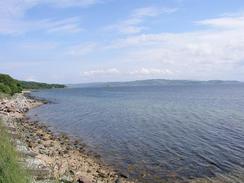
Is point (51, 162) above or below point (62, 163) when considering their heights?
above

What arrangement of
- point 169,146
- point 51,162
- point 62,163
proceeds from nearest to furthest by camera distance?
point 51,162 → point 62,163 → point 169,146

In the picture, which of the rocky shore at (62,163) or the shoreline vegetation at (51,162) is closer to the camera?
the shoreline vegetation at (51,162)

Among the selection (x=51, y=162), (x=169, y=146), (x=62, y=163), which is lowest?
(x=169, y=146)

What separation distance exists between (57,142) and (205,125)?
1997 cm

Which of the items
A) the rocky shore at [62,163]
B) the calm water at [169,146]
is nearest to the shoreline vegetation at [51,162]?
the rocky shore at [62,163]

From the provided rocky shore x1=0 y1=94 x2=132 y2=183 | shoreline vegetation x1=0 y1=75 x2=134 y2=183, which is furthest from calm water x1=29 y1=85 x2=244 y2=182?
shoreline vegetation x1=0 y1=75 x2=134 y2=183

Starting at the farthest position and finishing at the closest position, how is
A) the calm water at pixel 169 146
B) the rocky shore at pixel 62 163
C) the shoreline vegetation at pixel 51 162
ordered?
the calm water at pixel 169 146 → the rocky shore at pixel 62 163 → the shoreline vegetation at pixel 51 162

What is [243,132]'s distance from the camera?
127ft

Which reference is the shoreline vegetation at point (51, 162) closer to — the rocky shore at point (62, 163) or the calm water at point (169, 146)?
the rocky shore at point (62, 163)

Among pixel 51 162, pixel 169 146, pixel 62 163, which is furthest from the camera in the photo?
pixel 169 146

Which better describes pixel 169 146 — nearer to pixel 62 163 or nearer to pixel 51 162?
pixel 62 163

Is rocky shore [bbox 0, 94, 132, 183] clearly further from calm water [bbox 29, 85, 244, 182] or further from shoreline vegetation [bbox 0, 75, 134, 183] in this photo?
calm water [bbox 29, 85, 244, 182]

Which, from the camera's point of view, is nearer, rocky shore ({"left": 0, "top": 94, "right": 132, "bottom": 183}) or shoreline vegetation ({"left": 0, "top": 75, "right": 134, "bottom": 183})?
shoreline vegetation ({"left": 0, "top": 75, "right": 134, "bottom": 183})

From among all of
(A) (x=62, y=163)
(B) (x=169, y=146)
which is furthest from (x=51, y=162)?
(B) (x=169, y=146)
